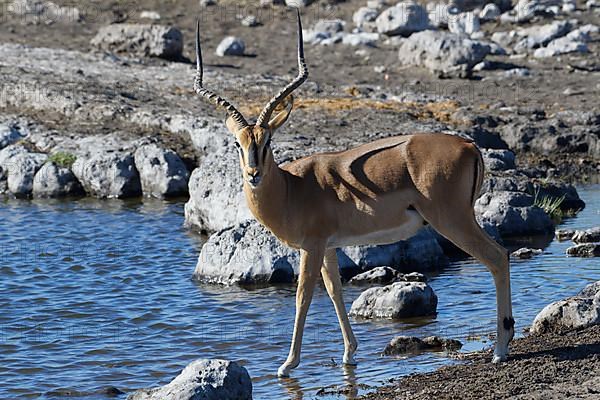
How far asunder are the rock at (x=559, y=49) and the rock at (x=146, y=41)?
9157 millimetres

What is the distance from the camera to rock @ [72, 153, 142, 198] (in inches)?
818

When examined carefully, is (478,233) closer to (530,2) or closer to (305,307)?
(305,307)

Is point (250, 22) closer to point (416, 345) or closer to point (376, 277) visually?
point (376, 277)

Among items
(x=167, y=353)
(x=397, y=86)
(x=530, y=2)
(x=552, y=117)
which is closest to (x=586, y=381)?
(x=167, y=353)

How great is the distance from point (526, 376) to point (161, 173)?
12.1m

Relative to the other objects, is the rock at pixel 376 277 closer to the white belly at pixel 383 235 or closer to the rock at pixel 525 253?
the rock at pixel 525 253

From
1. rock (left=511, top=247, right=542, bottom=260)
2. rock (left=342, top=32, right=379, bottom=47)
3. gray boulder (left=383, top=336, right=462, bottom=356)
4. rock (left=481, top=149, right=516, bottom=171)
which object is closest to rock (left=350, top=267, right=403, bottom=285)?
rock (left=511, top=247, right=542, bottom=260)

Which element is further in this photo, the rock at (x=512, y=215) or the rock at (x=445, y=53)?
the rock at (x=445, y=53)

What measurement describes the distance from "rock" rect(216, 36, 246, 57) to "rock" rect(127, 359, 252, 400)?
73.5ft

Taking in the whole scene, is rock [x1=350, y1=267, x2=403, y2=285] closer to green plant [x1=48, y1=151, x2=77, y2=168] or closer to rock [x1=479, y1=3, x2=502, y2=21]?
green plant [x1=48, y1=151, x2=77, y2=168]

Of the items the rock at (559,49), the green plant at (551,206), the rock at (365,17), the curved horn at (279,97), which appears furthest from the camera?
the rock at (365,17)

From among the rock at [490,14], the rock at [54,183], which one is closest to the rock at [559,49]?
the rock at [490,14]

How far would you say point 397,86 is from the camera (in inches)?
1104

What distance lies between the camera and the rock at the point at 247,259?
14.6 meters
